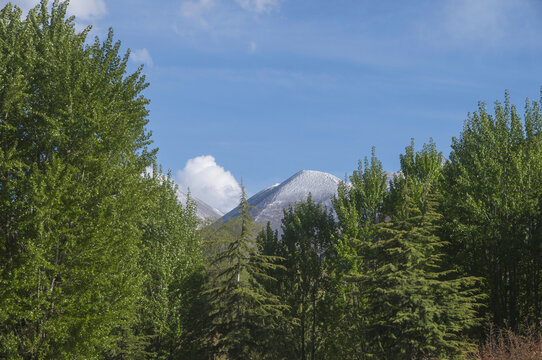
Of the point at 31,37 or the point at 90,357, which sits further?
the point at 31,37

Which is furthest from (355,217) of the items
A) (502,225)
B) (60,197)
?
(60,197)

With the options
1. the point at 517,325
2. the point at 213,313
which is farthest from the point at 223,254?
the point at 517,325

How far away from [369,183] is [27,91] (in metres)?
23.9

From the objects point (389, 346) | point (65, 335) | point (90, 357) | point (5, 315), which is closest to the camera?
point (5, 315)

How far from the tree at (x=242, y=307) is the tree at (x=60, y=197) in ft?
26.9

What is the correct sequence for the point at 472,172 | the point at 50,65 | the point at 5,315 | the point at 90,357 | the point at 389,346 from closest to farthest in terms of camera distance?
1. the point at 5,315
2. the point at 90,357
3. the point at 50,65
4. the point at 389,346
5. the point at 472,172

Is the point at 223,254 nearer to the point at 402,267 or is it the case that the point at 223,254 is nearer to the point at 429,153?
the point at 402,267

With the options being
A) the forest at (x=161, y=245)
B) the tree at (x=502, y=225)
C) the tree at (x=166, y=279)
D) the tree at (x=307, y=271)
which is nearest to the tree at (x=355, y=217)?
the forest at (x=161, y=245)

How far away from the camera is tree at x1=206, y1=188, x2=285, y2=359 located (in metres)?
22.6

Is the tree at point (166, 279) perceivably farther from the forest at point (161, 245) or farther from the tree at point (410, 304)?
the tree at point (410, 304)

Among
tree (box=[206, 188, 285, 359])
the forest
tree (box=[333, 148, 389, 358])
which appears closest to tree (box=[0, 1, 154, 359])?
the forest

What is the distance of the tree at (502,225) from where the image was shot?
24688 mm

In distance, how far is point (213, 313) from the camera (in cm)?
2459

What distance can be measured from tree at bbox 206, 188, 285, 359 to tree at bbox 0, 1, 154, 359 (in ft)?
26.9
